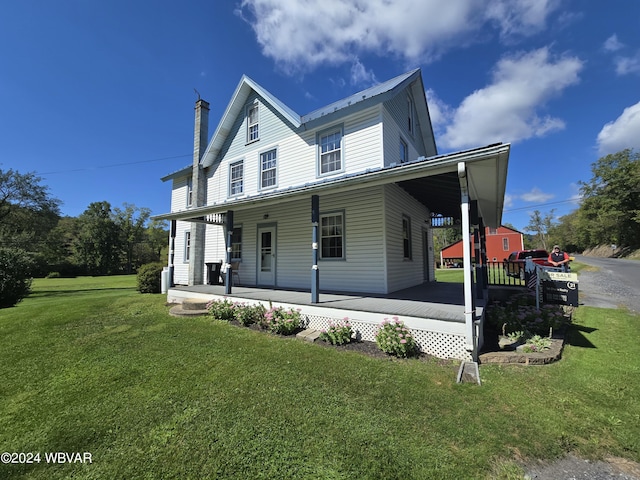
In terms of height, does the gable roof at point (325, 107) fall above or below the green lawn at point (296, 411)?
above

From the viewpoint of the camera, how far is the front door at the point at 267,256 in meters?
10.5

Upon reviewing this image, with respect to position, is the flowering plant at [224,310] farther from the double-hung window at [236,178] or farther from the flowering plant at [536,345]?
the flowering plant at [536,345]

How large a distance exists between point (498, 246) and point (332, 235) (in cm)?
3620

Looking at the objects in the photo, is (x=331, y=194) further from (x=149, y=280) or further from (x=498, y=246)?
(x=498, y=246)

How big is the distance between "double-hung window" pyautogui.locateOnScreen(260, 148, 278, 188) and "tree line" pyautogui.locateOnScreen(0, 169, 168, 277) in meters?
20.2

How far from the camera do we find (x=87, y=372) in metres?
4.34

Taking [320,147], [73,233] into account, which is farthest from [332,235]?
[73,233]

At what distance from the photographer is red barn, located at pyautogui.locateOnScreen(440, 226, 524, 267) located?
35.8 metres

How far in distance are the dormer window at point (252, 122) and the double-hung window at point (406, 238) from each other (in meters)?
7.37

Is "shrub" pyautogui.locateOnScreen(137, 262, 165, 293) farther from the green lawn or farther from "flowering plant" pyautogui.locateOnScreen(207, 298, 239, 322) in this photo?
the green lawn

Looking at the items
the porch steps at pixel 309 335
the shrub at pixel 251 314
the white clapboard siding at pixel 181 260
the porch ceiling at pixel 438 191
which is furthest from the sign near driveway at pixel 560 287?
the white clapboard siding at pixel 181 260

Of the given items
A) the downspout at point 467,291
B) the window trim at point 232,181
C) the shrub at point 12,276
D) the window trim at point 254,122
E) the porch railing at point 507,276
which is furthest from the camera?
the window trim at point 232,181

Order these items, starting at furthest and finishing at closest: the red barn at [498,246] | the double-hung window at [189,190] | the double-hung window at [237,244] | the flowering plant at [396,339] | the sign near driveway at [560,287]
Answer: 1. the red barn at [498,246]
2. the double-hung window at [189,190]
3. the double-hung window at [237,244]
4. the sign near driveway at [560,287]
5. the flowering plant at [396,339]

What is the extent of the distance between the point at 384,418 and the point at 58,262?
47569 mm
